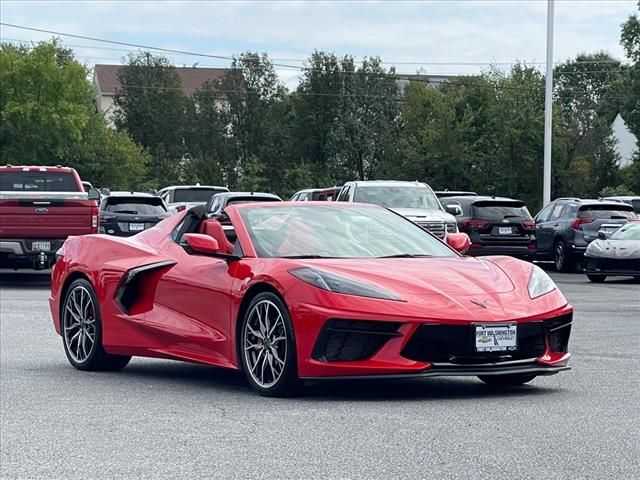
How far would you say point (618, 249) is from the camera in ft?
84.3

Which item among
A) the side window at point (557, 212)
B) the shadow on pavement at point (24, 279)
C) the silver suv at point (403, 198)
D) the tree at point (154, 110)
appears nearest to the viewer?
the shadow on pavement at point (24, 279)

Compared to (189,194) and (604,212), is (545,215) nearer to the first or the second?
(604,212)

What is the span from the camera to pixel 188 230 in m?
10.3

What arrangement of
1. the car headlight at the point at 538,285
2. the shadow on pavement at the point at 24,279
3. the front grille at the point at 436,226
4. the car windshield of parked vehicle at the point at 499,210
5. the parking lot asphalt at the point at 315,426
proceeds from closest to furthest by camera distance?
the parking lot asphalt at the point at 315,426 → the car headlight at the point at 538,285 → the shadow on pavement at the point at 24,279 → the front grille at the point at 436,226 → the car windshield of parked vehicle at the point at 499,210

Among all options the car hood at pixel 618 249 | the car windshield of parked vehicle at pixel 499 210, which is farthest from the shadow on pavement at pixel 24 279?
the car hood at pixel 618 249

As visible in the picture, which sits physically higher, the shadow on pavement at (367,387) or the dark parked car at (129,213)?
the shadow on pavement at (367,387)

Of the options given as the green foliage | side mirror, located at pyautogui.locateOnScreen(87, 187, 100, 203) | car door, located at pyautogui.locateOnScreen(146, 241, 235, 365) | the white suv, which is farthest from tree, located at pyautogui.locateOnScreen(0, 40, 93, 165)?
car door, located at pyautogui.locateOnScreen(146, 241, 235, 365)

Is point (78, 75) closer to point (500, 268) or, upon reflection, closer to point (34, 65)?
point (34, 65)

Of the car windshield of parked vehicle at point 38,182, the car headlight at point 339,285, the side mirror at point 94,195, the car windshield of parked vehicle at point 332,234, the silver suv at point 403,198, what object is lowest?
the silver suv at point 403,198

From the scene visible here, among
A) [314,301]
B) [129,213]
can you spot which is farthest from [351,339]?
[129,213]

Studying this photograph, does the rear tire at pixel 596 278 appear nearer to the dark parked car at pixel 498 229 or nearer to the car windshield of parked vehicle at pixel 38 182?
the dark parked car at pixel 498 229

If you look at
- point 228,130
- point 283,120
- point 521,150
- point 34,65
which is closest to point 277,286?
point 521,150

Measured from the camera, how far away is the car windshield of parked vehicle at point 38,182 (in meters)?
24.4

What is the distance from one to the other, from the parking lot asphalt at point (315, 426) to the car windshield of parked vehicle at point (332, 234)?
0.91m
